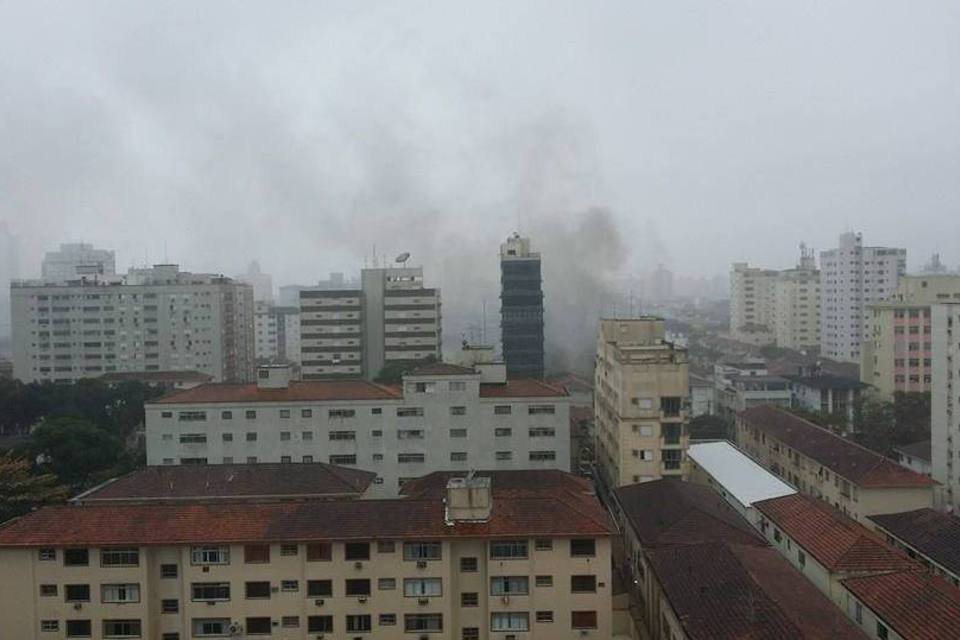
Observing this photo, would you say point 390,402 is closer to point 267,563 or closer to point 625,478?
point 625,478

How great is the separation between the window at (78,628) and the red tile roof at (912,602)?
1333cm

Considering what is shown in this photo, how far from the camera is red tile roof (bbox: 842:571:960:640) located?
1293 centimetres

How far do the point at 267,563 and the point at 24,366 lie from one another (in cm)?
5217

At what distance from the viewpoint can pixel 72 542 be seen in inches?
615

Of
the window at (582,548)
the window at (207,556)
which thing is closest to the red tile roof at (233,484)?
the window at (207,556)

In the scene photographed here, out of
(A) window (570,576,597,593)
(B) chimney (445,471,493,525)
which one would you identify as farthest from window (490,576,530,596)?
(B) chimney (445,471,493,525)

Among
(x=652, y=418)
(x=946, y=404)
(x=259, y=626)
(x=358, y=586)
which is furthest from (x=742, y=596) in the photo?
(x=946, y=404)

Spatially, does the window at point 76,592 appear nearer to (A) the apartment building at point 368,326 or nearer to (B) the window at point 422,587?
(B) the window at point 422,587

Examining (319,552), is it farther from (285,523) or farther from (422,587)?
(422,587)

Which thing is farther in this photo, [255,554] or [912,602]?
[255,554]

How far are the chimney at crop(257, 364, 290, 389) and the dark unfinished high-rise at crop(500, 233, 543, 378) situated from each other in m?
24.4

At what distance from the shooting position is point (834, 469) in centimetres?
2494

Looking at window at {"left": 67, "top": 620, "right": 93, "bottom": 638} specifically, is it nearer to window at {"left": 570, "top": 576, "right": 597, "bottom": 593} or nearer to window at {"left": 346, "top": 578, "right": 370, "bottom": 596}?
window at {"left": 346, "top": 578, "right": 370, "bottom": 596}

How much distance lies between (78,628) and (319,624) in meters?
4.29
